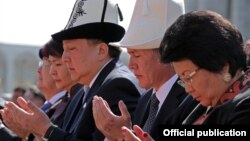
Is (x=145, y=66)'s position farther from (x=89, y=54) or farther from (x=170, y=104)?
(x=89, y=54)

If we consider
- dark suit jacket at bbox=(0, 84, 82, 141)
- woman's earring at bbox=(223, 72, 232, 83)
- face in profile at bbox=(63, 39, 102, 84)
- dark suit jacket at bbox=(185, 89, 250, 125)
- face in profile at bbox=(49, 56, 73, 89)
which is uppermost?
woman's earring at bbox=(223, 72, 232, 83)

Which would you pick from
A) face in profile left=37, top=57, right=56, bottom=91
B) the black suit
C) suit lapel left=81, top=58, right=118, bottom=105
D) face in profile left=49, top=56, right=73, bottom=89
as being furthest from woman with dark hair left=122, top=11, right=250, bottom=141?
face in profile left=37, top=57, right=56, bottom=91

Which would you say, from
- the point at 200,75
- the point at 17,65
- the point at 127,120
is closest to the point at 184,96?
the point at 127,120

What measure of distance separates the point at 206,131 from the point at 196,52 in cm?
37

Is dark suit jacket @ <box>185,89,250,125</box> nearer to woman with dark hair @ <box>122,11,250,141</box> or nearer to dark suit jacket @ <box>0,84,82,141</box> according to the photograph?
woman with dark hair @ <box>122,11,250,141</box>

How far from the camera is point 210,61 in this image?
3.28 meters

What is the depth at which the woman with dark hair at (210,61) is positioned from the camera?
3.28 metres

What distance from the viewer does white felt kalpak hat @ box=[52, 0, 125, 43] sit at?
4668 mm

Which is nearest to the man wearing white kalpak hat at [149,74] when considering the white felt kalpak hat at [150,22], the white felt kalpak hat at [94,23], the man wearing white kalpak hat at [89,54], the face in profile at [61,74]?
the white felt kalpak hat at [150,22]

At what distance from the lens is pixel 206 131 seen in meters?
3.10

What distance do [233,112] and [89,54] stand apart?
168cm

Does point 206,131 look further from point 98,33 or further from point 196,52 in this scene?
point 98,33

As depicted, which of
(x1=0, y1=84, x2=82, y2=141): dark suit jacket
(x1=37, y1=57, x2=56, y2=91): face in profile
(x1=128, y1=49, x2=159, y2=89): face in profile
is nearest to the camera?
(x1=128, y1=49, x2=159, y2=89): face in profile

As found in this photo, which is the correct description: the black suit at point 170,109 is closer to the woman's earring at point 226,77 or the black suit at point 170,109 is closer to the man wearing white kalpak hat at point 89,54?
the man wearing white kalpak hat at point 89,54
